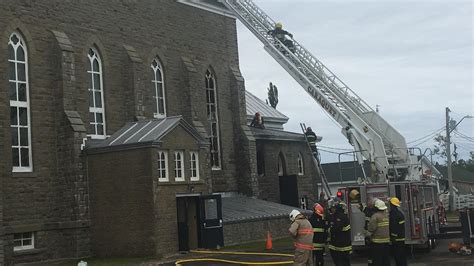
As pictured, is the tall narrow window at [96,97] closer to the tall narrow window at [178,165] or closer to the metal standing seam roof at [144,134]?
the metal standing seam roof at [144,134]

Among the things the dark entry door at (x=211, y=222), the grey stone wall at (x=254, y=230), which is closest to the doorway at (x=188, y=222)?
the dark entry door at (x=211, y=222)

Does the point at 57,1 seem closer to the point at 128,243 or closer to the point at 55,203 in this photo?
the point at 55,203

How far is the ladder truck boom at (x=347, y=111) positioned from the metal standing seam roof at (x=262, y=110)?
1027 cm

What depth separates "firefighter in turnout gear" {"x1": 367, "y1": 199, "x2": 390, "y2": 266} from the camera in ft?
46.0

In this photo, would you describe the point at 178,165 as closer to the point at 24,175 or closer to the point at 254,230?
the point at 24,175

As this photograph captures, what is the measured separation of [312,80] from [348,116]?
3108 mm

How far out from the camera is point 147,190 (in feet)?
70.8

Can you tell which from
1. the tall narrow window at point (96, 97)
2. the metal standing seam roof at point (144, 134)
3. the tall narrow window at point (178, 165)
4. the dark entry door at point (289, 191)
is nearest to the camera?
the metal standing seam roof at point (144, 134)

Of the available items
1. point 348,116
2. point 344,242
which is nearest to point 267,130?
point 348,116

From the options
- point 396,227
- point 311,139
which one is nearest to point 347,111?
point 311,139

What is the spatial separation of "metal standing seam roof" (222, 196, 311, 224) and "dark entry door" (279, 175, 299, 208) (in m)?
5.01

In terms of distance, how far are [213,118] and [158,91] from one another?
14.6ft

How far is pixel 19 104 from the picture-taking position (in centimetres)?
2231

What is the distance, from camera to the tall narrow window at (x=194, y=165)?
24.0m
